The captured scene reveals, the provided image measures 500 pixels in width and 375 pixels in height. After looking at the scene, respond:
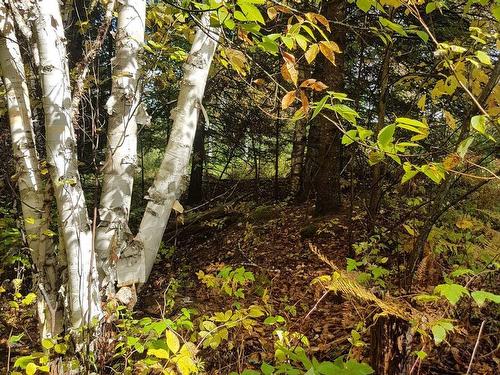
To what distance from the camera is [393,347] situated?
1.90m

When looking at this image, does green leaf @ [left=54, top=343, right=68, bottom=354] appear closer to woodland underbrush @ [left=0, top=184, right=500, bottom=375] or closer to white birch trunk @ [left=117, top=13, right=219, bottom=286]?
woodland underbrush @ [left=0, top=184, right=500, bottom=375]

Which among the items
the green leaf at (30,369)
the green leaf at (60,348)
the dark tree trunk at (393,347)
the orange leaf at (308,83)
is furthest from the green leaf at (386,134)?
the green leaf at (60,348)

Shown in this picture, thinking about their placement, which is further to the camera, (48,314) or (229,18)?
(48,314)

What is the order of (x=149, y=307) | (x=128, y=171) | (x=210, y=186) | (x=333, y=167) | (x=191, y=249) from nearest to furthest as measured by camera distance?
(x=128, y=171), (x=149, y=307), (x=333, y=167), (x=191, y=249), (x=210, y=186)

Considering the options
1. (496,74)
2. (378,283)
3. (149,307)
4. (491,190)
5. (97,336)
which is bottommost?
(149,307)

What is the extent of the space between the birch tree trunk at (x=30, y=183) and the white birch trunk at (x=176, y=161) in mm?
643

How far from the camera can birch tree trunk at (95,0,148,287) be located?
2572 mm

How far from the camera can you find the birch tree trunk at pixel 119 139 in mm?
2572

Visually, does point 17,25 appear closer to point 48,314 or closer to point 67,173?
point 67,173

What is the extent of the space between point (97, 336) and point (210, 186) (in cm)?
904

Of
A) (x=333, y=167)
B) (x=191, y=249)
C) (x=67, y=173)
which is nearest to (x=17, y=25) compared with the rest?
(x=67, y=173)

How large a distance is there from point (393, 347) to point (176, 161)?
1.89 metres

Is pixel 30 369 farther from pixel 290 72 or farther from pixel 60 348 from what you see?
pixel 290 72

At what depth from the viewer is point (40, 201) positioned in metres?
2.76
